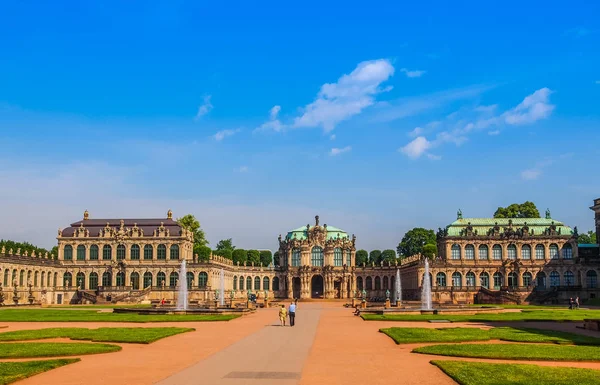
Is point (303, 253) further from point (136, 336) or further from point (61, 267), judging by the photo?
point (136, 336)

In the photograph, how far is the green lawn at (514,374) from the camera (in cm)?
1950

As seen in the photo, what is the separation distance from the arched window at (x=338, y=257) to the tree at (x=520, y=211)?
1389 inches

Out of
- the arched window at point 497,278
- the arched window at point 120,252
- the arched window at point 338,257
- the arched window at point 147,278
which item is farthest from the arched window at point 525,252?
the arched window at point 120,252

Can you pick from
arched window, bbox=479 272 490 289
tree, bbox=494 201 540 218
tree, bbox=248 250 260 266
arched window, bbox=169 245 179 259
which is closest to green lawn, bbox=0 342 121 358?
arched window, bbox=169 245 179 259

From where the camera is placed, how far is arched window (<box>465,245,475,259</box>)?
119 meters

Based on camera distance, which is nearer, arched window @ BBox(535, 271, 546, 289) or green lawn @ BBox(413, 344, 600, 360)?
green lawn @ BBox(413, 344, 600, 360)

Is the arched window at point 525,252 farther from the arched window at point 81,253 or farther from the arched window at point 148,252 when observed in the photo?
the arched window at point 81,253

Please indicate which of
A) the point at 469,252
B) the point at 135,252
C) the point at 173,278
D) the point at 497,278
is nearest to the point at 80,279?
the point at 135,252

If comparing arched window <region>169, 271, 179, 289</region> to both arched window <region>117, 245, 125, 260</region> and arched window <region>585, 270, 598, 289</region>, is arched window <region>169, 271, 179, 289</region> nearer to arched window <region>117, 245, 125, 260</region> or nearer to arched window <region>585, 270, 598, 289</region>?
arched window <region>117, 245, 125, 260</region>

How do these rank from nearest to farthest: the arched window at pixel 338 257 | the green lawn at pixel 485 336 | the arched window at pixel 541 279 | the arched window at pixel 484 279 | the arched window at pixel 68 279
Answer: the green lawn at pixel 485 336, the arched window at pixel 541 279, the arched window at pixel 68 279, the arched window at pixel 484 279, the arched window at pixel 338 257

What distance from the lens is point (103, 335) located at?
113 ft

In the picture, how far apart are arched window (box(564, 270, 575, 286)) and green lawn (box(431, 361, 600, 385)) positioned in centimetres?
10063

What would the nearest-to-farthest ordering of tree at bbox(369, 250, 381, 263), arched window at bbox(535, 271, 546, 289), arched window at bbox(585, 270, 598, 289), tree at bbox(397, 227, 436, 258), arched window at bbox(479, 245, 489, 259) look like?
arched window at bbox(585, 270, 598, 289), arched window at bbox(535, 271, 546, 289), arched window at bbox(479, 245, 489, 259), tree at bbox(397, 227, 436, 258), tree at bbox(369, 250, 381, 263)

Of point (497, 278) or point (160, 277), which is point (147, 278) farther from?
point (497, 278)
